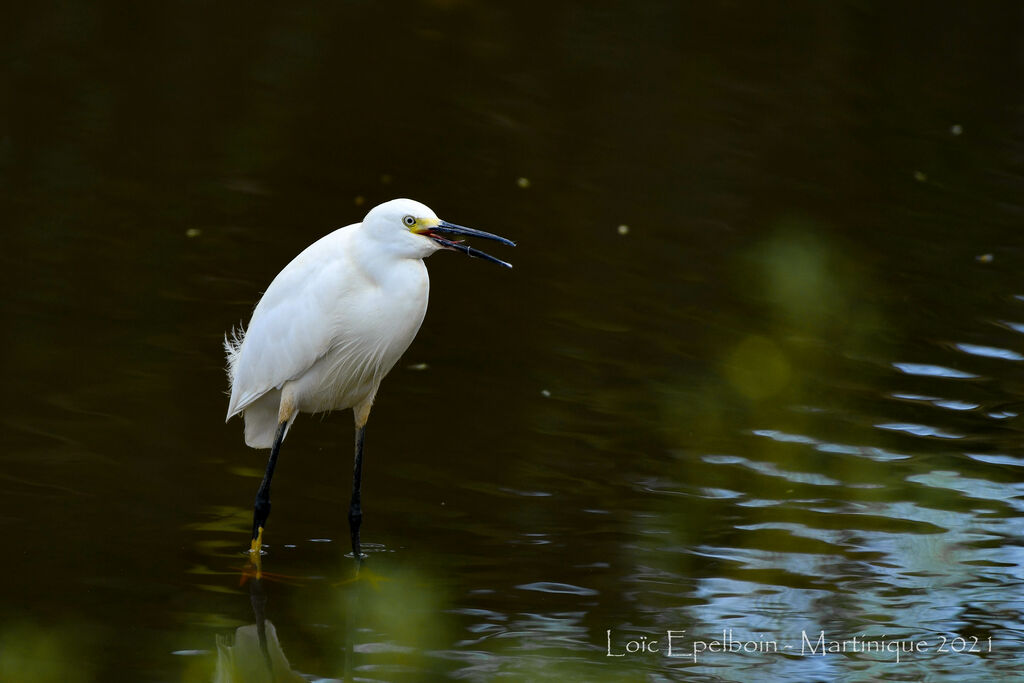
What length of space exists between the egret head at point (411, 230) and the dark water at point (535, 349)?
1.12 metres

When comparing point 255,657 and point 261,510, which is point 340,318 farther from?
point 255,657

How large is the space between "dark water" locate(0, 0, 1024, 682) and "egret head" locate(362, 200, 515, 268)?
3.69 ft

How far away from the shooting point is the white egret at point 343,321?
4.50m

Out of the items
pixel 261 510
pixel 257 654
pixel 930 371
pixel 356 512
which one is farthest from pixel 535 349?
pixel 257 654

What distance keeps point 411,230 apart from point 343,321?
407 mm

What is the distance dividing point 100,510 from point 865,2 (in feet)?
30.1

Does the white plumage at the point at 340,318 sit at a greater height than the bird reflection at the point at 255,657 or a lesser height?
greater

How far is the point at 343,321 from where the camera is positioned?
4652 millimetres

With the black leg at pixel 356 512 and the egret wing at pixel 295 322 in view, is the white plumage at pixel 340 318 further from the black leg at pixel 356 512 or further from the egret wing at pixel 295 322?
the black leg at pixel 356 512

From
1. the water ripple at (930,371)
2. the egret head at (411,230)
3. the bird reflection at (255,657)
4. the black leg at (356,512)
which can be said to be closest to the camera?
the bird reflection at (255,657)

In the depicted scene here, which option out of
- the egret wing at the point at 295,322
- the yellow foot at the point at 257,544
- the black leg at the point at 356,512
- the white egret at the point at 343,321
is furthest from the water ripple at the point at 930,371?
the yellow foot at the point at 257,544

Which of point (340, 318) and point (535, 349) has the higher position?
point (535, 349)

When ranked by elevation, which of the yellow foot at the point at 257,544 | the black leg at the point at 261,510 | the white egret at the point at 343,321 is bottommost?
the yellow foot at the point at 257,544

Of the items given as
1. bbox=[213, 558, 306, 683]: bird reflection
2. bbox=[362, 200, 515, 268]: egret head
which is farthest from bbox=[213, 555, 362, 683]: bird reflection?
bbox=[362, 200, 515, 268]: egret head
